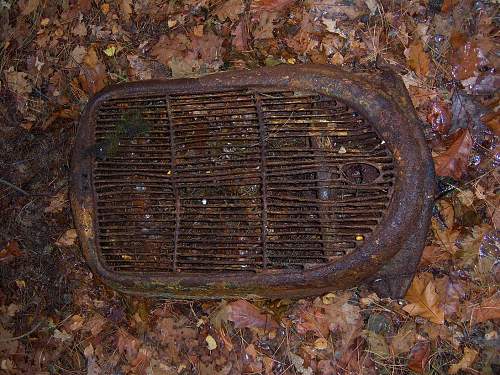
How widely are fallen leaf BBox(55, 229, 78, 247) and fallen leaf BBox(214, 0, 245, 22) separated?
194 centimetres

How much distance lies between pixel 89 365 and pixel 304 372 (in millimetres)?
1615

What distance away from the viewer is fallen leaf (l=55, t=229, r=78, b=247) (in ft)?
11.7

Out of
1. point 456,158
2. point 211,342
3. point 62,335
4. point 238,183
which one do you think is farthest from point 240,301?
point 456,158

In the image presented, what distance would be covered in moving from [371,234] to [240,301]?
107 cm

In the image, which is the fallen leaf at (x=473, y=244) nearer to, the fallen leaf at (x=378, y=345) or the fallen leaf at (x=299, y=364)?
the fallen leaf at (x=378, y=345)

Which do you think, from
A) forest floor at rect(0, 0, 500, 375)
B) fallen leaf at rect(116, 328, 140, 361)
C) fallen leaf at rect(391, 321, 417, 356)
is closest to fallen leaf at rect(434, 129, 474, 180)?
forest floor at rect(0, 0, 500, 375)

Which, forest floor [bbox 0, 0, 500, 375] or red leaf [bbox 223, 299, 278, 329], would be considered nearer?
forest floor [bbox 0, 0, 500, 375]

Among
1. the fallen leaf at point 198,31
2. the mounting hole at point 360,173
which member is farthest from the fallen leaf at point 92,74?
the mounting hole at point 360,173

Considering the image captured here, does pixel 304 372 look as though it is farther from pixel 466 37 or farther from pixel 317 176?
pixel 466 37

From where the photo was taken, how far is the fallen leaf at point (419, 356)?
3131mm

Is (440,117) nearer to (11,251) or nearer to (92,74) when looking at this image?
(92,74)

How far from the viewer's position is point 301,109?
113 inches

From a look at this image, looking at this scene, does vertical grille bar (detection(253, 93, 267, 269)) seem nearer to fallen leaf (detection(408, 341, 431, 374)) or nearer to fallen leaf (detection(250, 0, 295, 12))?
fallen leaf (detection(250, 0, 295, 12))

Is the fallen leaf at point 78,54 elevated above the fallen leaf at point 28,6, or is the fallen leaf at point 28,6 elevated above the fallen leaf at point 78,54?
the fallen leaf at point 28,6
